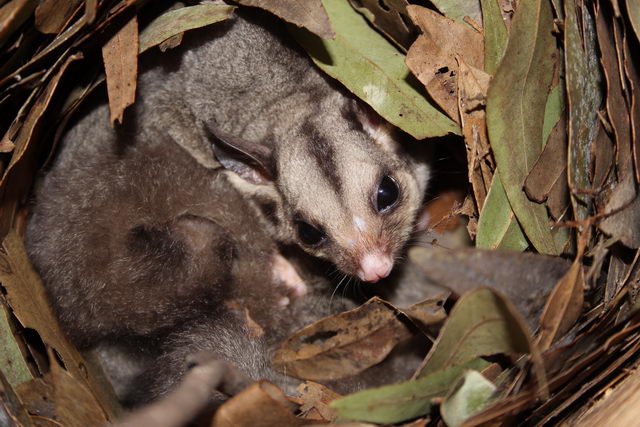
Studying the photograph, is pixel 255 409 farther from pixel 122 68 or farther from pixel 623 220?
pixel 122 68

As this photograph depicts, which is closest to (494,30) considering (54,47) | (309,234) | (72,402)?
(309,234)

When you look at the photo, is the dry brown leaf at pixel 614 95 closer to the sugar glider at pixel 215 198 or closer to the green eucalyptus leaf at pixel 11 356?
the sugar glider at pixel 215 198

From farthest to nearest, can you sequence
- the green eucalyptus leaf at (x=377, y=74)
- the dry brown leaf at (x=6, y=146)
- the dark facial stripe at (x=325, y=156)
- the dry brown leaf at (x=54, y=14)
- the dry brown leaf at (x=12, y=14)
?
1. the dark facial stripe at (x=325, y=156)
2. the green eucalyptus leaf at (x=377, y=74)
3. the dry brown leaf at (x=6, y=146)
4. the dry brown leaf at (x=54, y=14)
5. the dry brown leaf at (x=12, y=14)

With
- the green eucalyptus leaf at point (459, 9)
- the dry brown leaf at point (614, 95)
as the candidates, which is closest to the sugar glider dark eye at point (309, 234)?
the green eucalyptus leaf at point (459, 9)

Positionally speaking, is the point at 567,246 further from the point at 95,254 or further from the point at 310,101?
the point at 95,254

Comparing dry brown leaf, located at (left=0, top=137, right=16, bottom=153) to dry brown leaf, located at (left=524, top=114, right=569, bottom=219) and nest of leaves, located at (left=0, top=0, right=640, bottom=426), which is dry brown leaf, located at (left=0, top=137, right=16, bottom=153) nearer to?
nest of leaves, located at (left=0, top=0, right=640, bottom=426)

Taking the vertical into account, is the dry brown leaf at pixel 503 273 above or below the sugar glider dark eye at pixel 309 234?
above
